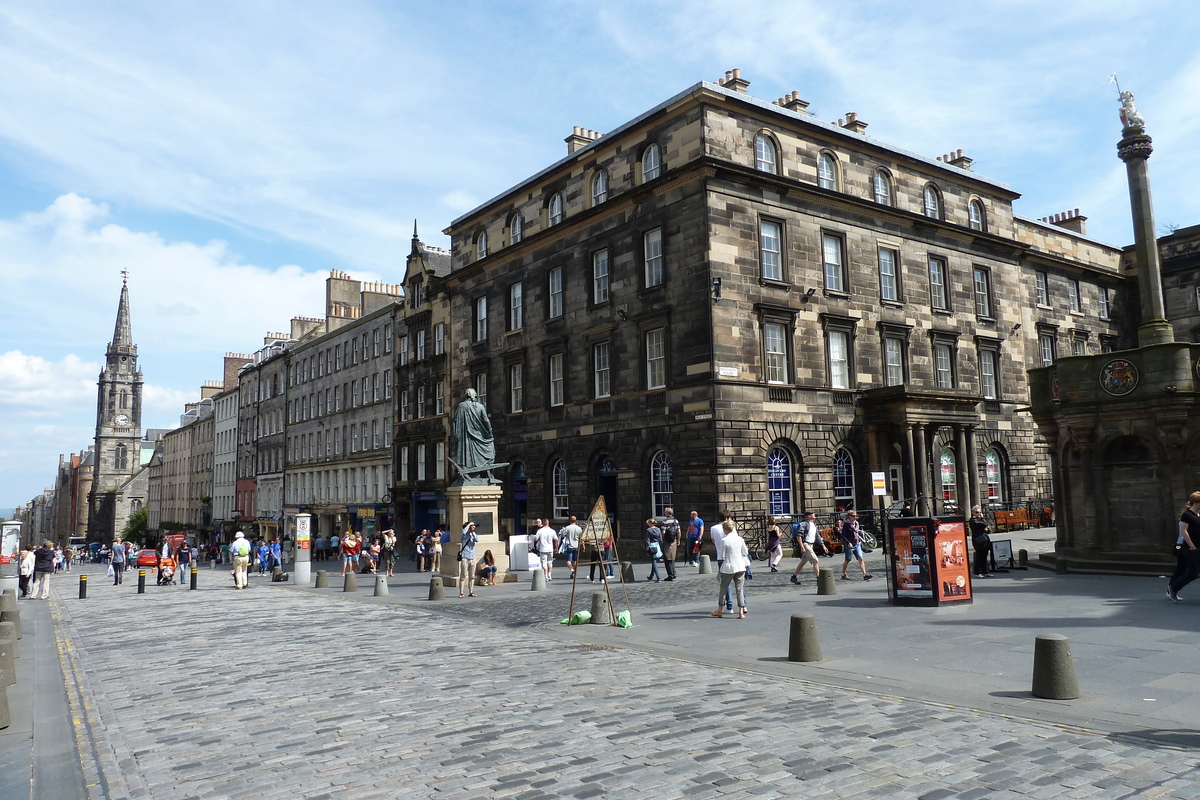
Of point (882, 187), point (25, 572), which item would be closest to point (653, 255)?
point (882, 187)

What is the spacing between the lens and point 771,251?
29734 millimetres

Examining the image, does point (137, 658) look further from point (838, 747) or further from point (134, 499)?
point (134, 499)

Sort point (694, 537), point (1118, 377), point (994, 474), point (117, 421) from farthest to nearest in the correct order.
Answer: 1. point (117, 421)
2. point (994, 474)
3. point (694, 537)
4. point (1118, 377)

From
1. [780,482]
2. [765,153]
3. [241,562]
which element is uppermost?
[765,153]

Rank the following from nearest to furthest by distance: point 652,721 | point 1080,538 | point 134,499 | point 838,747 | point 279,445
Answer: point 838,747
point 652,721
point 1080,538
point 279,445
point 134,499

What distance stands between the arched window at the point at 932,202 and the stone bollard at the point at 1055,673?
29918mm

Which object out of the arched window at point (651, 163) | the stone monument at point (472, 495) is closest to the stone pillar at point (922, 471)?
the arched window at point (651, 163)

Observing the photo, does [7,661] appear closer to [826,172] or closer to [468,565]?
[468,565]

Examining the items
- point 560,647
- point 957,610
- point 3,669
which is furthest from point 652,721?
point 957,610

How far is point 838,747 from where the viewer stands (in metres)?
6.77

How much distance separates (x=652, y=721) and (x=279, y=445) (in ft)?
200

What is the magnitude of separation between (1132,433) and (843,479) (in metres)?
13.5

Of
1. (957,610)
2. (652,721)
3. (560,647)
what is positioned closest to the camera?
(652,721)

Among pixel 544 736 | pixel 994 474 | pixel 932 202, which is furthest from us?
pixel 994 474
